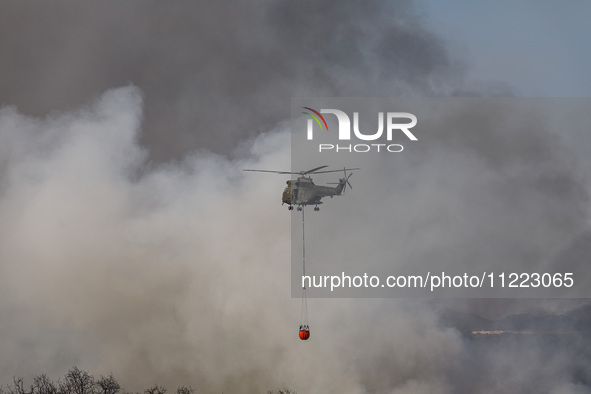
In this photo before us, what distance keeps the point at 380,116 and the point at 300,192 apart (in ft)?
57.1

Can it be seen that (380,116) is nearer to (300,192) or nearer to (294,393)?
(300,192)

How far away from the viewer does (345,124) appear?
328ft

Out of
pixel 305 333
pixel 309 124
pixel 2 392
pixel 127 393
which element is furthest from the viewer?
pixel 127 393

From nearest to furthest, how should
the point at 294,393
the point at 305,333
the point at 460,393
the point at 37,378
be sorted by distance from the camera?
the point at 305,333 → the point at 37,378 → the point at 294,393 → the point at 460,393

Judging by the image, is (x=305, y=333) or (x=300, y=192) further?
(x=300, y=192)

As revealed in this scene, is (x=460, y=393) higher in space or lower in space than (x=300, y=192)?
lower

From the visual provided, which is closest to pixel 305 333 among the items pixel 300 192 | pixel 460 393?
pixel 300 192

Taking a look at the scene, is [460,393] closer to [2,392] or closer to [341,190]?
[341,190]

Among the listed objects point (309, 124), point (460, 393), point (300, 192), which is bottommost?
point (460, 393)

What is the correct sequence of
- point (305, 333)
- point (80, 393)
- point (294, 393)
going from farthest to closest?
point (294, 393) → point (80, 393) → point (305, 333)

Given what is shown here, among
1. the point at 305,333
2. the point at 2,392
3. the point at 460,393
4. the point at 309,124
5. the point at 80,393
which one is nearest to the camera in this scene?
the point at 305,333

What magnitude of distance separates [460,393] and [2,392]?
5308 inches

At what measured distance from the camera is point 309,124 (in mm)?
99062

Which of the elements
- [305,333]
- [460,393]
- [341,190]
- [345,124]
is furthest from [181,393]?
[460,393]
